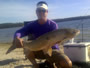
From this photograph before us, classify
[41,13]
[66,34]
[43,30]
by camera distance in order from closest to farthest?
[66,34]
[41,13]
[43,30]

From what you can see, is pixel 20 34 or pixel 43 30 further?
pixel 43 30

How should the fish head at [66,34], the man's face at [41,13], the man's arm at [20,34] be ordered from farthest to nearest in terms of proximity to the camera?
1. the man's face at [41,13]
2. the man's arm at [20,34]
3. the fish head at [66,34]

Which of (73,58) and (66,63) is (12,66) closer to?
(73,58)

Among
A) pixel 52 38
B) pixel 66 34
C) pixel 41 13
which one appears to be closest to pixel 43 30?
pixel 41 13

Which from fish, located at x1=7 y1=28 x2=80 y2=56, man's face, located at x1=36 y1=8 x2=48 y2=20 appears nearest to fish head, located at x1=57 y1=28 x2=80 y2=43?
fish, located at x1=7 y1=28 x2=80 y2=56

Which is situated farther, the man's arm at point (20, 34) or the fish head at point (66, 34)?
the man's arm at point (20, 34)

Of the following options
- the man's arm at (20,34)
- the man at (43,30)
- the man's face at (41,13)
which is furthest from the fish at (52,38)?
the man's face at (41,13)

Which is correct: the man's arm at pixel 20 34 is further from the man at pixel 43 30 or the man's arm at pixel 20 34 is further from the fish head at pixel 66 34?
the fish head at pixel 66 34

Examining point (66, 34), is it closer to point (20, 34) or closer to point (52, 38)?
point (52, 38)

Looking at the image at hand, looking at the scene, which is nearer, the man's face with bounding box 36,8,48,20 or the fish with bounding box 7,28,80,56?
the fish with bounding box 7,28,80,56

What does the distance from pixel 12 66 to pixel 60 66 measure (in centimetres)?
260

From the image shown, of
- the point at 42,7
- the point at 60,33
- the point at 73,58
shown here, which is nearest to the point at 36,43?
the point at 60,33

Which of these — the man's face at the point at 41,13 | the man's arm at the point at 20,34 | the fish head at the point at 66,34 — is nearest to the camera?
the fish head at the point at 66,34

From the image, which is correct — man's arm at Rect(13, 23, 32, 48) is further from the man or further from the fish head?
the fish head
